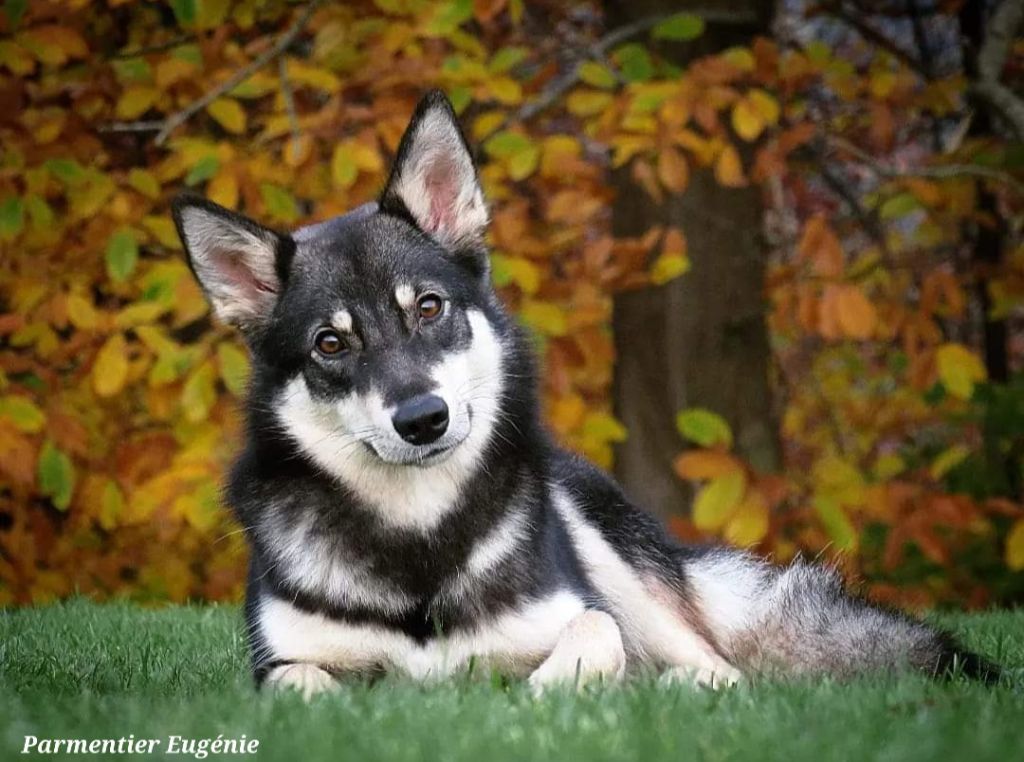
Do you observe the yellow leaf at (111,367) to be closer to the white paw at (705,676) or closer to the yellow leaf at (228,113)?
the yellow leaf at (228,113)

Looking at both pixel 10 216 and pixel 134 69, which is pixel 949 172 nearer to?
pixel 134 69

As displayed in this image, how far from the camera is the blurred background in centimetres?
623

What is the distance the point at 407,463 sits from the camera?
3.73m

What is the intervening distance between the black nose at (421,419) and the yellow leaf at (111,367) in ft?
10.3

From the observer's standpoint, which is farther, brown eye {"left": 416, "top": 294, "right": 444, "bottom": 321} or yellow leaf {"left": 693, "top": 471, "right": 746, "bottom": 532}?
yellow leaf {"left": 693, "top": 471, "right": 746, "bottom": 532}

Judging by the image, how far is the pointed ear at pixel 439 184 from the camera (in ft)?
13.5

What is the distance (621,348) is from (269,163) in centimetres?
240

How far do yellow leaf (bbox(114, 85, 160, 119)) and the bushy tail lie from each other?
3.82 meters

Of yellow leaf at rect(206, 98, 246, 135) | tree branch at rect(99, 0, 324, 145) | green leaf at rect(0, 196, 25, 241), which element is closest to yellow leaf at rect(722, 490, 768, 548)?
yellow leaf at rect(206, 98, 246, 135)

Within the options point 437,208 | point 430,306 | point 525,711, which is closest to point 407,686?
point 525,711

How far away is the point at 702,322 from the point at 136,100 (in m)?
3.36

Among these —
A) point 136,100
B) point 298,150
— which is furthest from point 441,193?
point 136,100

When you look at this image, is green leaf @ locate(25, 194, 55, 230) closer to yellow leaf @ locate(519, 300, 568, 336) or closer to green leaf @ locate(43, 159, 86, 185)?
green leaf @ locate(43, 159, 86, 185)

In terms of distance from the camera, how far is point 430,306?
393 cm
